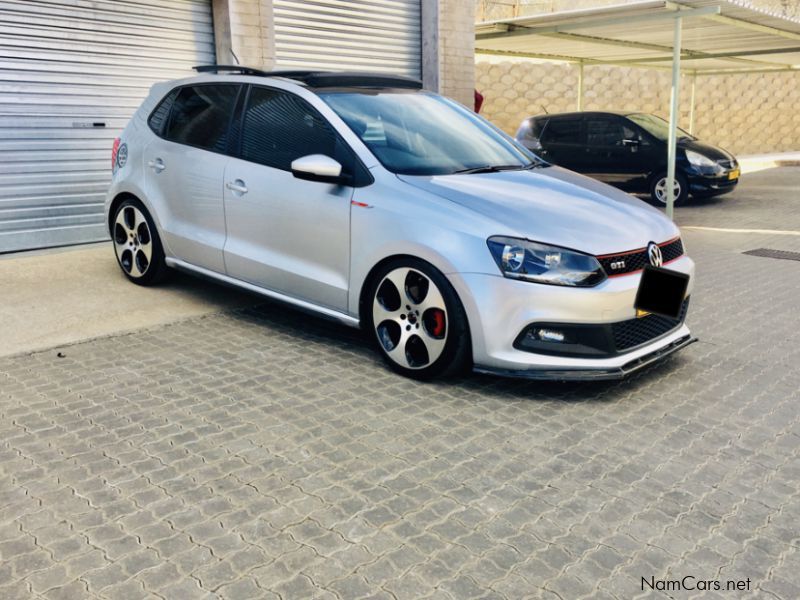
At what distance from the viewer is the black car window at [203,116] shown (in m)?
5.53

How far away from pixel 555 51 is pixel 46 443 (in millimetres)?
14127

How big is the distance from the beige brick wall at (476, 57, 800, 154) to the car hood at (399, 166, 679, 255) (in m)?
14.7

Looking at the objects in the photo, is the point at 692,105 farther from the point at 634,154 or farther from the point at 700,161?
the point at 634,154

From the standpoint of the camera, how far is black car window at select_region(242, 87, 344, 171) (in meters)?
4.87

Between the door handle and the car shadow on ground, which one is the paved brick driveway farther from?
the door handle

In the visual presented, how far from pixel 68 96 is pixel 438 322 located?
555 centimetres

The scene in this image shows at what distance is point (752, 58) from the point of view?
58.5 feet

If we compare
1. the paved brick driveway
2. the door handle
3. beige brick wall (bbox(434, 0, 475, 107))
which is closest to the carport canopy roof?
beige brick wall (bbox(434, 0, 475, 107))

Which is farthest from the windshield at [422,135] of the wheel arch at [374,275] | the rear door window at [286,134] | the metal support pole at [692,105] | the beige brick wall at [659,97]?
the metal support pole at [692,105]

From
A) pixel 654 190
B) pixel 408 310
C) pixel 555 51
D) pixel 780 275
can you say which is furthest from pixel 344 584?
pixel 555 51

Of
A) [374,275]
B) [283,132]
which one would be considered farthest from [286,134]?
[374,275]

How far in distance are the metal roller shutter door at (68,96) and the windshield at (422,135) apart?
13.6 ft

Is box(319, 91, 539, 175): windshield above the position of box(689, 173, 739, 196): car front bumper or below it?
above

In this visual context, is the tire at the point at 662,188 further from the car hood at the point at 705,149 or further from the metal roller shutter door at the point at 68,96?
the metal roller shutter door at the point at 68,96
